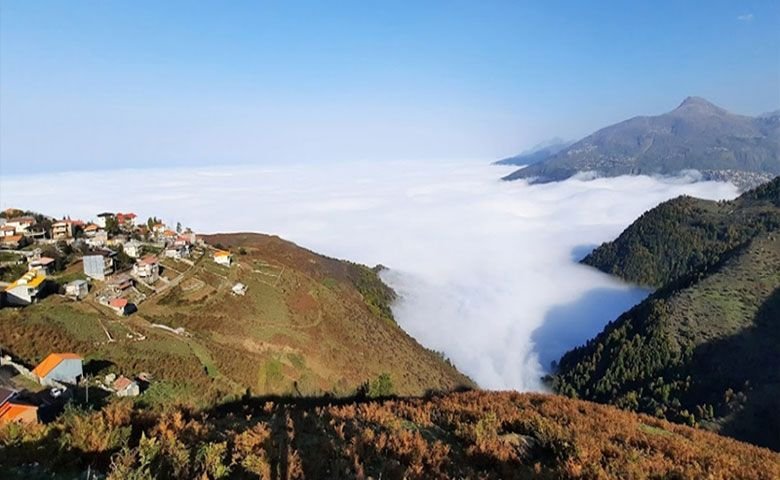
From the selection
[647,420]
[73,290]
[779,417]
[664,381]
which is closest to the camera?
[647,420]

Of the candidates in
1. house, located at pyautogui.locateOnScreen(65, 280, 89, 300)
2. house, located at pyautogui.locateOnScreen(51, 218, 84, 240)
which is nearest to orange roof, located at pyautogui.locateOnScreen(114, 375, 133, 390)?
house, located at pyautogui.locateOnScreen(65, 280, 89, 300)

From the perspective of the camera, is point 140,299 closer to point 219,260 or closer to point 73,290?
point 73,290

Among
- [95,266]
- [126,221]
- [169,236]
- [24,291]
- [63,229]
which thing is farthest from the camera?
[126,221]

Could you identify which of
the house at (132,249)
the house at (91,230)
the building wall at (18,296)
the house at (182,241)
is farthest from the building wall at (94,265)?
the house at (91,230)

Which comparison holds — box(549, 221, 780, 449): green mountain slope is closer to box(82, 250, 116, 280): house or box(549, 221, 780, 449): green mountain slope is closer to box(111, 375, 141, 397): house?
box(111, 375, 141, 397): house

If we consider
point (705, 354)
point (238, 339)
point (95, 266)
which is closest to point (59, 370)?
point (238, 339)

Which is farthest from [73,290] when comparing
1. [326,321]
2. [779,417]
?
[779,417]

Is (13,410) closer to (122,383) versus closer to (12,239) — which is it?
(122,383)

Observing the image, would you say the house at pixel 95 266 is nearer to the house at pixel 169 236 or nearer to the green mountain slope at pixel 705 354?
the house at pixel 169 236
